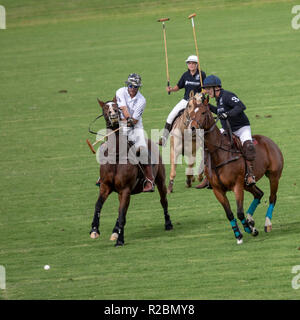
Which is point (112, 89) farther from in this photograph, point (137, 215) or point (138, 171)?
point (138, 171)

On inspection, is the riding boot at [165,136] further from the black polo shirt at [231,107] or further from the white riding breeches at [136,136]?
the black polo shirt at [231,107]

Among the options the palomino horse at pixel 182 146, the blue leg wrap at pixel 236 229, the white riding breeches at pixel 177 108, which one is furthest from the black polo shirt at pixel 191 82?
the blue leg wrap at pixel 236 229

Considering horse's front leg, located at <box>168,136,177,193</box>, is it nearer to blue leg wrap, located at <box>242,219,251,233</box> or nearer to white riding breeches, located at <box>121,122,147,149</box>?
white riding breeches, located at <box>121,122,147,149</box>

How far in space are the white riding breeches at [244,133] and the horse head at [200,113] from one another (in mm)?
1093

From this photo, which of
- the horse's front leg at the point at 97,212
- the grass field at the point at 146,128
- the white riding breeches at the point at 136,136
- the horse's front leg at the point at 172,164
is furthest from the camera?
the horse's front leg at the point at 172,164

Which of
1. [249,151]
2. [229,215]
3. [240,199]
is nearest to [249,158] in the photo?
[249,151]

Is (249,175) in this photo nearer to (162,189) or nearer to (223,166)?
(223,166)

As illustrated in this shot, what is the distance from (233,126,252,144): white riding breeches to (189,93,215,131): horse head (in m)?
1.09

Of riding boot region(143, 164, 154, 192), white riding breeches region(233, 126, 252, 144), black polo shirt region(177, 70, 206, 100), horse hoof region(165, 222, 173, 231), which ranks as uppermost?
black polo shirt region(177, 70, 206, 100)

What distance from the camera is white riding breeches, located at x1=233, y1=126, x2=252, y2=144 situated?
13.3m

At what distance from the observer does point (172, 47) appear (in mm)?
33625

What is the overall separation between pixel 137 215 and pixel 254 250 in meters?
3.91

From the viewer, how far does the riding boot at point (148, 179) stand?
543 inches

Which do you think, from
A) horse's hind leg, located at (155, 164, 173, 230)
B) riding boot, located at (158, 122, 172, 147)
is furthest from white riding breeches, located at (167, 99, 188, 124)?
horse's hind leg, located at (155, 164, 173, 230)
